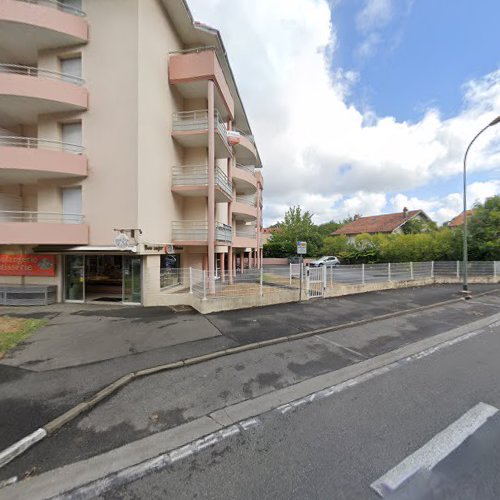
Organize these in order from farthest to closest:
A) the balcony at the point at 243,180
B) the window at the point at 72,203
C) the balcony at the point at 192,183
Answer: the balcony at the point at 243,180 → the balcony at the point at 192,183 → the window at the point at 72,203

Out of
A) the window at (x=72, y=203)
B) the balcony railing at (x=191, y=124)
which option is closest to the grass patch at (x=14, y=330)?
the window at (x=72, y=203)

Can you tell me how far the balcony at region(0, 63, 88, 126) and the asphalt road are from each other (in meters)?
12.1

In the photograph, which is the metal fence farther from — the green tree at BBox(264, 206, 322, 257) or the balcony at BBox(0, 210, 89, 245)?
the green tree at BBox(264, 206, 322, 257)

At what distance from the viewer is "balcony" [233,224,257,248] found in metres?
17.4

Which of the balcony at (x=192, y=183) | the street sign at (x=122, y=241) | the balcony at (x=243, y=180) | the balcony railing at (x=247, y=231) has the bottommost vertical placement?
the street sign at (x=122, y=241)

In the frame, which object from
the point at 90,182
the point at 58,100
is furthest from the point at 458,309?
the point at 58,100

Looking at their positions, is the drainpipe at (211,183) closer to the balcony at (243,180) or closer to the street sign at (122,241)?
the street sign at (122,241)

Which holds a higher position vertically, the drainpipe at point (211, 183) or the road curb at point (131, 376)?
the drainpipe at point (211, 183)

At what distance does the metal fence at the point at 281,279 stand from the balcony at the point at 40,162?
540cm

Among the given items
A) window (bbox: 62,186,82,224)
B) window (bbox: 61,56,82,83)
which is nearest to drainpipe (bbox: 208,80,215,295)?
window (bbox: 62,186,82,224)

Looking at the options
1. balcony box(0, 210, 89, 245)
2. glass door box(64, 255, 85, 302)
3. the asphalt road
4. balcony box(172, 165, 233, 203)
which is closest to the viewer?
the asphalt road

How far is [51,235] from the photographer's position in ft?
28.6

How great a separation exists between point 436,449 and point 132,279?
33.0ft

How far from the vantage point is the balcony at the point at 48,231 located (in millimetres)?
8469
